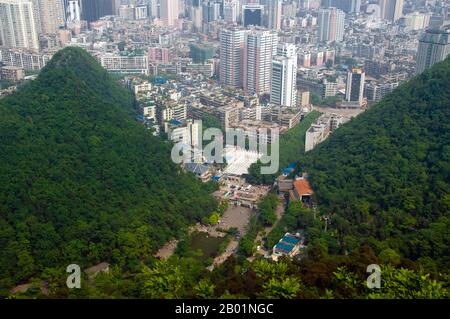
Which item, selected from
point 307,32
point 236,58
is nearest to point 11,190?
point 236,58

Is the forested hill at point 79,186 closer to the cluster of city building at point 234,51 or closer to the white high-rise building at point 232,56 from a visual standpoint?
the cluster of city building at point 234,51

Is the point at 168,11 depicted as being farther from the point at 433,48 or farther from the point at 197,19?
the point at 433,48

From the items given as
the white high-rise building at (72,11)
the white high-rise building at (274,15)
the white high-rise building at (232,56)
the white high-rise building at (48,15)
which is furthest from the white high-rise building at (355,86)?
the white high-rise building at (72,11)

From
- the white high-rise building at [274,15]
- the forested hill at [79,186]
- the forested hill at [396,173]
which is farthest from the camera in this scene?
the white high-rise building at [274,15]

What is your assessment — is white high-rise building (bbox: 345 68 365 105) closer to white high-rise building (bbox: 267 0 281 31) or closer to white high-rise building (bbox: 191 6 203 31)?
white high-rise building (bbox: 267 0 281 31)

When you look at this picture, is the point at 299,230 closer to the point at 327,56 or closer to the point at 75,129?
the point at 75,129

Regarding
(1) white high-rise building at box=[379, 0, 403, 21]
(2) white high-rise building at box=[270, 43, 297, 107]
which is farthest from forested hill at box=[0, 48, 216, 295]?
(1) white high-rise building at box=[379, 0, 403, 21]

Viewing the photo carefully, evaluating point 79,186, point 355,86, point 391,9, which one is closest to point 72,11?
point 355,86

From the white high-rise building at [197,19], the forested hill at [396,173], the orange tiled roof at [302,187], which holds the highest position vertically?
the white high-rise building at [197,19]
